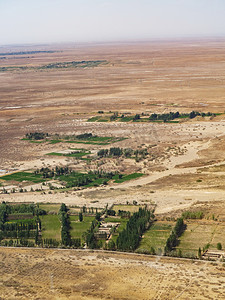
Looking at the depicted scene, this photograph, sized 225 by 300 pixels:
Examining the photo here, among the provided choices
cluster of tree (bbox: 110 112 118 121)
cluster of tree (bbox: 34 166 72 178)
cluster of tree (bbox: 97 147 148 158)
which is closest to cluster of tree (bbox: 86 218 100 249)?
cluster of tree (bbox: 34 166 72 178)

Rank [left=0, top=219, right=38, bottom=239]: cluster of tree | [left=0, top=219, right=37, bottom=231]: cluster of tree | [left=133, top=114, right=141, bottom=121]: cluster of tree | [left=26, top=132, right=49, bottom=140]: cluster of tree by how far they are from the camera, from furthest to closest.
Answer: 1. [left=133, top=114, right=141, bottom=121]: cluster of tree
2. [left=26, top=132, right=49, bottom=140]: cluster of tree
3. [left=0, top=219, right=37, bottom=231]: cluster of tree
4. [left=0, top=219, right=38, bottom=239]: cluster of tree

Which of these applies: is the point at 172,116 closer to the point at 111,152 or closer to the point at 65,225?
the point at 111,152

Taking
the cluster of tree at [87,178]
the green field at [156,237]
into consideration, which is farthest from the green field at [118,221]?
the cluster of tree at [87,178]

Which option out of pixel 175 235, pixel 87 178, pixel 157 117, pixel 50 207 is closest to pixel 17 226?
pixel 50 207

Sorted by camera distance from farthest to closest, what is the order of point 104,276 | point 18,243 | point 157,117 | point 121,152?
point 157,117 < point 121,152 < point 18,243 < point 104,276

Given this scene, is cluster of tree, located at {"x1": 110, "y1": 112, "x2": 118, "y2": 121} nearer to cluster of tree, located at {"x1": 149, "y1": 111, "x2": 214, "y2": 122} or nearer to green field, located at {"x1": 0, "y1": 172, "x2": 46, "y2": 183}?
cluster of tree, located at {"x1": 149, "y1": 111, "x2": 214, "y2": 122}

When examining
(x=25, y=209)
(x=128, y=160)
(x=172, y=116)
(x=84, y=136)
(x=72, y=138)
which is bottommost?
(x=25, y=209)

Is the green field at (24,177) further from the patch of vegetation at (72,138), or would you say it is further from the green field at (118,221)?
the patch of vegetation at (72,138)
